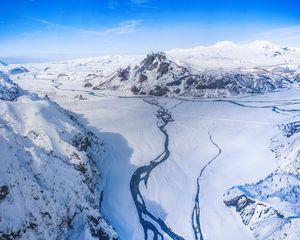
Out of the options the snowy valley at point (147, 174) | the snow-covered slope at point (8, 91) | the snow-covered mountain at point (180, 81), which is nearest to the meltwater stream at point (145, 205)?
the snowy valley at point (147, 174)

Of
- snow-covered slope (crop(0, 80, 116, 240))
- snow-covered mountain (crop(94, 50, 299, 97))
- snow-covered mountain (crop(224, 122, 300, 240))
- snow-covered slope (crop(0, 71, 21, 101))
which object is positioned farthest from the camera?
snow-covered mountain (crop(94, 50, 299, 97))

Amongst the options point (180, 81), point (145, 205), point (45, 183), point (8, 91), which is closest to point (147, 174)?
point (145, 205)

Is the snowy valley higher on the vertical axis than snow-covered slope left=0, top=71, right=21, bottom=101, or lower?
lower

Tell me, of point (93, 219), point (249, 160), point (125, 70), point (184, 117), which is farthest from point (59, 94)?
point (93, 219)

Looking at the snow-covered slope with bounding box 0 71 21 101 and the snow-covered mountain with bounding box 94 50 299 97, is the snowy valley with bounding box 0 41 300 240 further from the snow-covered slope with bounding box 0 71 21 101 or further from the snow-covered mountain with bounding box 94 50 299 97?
the snow-covered mountain with bounding box 94 50 299 97

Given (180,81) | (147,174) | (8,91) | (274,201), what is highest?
(8,91)

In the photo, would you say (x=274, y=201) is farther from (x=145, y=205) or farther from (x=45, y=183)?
(x=45, y=183)

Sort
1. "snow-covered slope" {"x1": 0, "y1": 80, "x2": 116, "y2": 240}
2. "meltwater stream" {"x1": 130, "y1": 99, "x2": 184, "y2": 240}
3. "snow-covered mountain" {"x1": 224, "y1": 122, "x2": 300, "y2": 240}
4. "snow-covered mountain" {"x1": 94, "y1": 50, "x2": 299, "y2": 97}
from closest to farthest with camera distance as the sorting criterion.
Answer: "snow-covered slope" {"x1": 0, "y1": 80, "x2": 116, "y2": 240}
"snow-covered mountain" {"x1": 224, "y1": 122, "x2": 300, "y2": 240}
"meltwater stream" {"x1": 130, "y1": 99, "x2": 184, "y2": 240}
"snow-covered mountain" {"x1": 94, "y1": 50, "x2": 299, "y2": 97}

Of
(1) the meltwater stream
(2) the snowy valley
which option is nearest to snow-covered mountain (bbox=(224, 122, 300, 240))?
(2) the snowy valley

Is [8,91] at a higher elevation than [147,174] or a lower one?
higher
